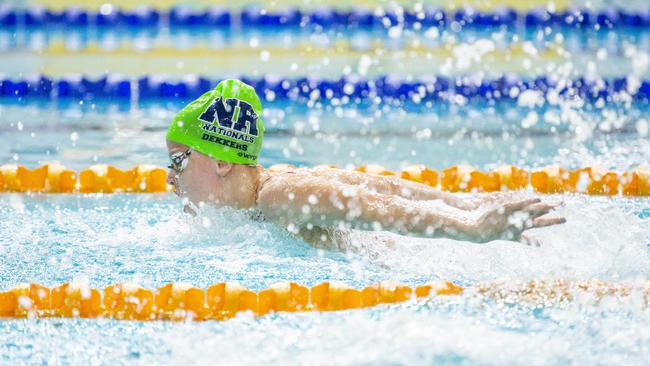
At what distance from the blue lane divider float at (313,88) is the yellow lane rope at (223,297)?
431 cm

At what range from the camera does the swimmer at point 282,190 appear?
2539mm

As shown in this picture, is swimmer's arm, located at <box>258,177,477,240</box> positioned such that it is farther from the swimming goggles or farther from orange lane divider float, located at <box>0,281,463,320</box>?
the swimming goggles

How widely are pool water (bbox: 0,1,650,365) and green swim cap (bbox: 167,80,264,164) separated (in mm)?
189

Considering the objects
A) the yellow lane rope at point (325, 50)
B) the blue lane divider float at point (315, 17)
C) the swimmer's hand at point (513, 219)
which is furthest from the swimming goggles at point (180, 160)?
the blue lane divider float at point (315, 17)

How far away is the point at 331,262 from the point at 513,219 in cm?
76

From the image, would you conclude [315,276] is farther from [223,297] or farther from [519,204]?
[519,204]

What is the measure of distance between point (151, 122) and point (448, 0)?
3.55 metres

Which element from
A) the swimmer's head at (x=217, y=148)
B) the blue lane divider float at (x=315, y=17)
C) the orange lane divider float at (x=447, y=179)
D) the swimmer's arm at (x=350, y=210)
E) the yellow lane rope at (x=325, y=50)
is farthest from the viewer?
the blue lane divider float at (x=315, y=17)

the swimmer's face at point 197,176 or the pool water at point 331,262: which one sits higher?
the swimmer's face at point 197,176

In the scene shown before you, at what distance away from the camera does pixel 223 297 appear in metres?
2.59

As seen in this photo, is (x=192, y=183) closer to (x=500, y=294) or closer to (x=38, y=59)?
(x=500, y=294)

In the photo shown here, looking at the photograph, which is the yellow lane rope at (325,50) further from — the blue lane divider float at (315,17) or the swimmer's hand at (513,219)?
the swimmer's hand at (513,219)

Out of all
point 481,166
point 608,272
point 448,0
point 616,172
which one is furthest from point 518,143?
point 448,0

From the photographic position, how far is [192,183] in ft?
9.71
